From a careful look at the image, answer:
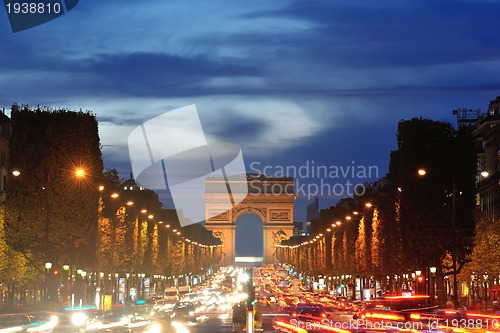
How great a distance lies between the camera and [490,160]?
12962cm

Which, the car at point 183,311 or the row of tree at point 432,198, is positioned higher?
the row of tree at point 432,198

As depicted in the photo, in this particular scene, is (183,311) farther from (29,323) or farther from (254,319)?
(29,323)

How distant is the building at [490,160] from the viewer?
121 meters

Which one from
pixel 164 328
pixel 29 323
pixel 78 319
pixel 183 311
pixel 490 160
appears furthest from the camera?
pixel 490 160

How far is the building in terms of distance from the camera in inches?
4766

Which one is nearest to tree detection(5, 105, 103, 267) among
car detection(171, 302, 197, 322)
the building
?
car detection(171, 302, 197, 322)

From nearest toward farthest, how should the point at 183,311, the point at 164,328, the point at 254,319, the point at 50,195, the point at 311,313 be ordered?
1. the point at 254,319
2. the point at 164,328
3. the point at 311,313
4. the point at 183,311
5. the point at 50,195

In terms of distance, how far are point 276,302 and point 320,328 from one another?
59324mm

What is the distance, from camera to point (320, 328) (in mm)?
57500

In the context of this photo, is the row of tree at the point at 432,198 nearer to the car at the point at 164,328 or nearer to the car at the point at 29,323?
the car at the point at 164,328

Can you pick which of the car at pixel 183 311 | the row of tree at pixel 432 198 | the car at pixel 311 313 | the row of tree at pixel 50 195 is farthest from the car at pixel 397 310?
the row of tree at pixel 50 195

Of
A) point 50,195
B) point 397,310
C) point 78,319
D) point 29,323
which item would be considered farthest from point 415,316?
point 50,195

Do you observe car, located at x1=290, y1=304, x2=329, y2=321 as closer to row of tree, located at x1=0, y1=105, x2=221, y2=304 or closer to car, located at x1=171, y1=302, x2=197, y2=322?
car, located at x1=171, y1=302, x2=197, y2=322

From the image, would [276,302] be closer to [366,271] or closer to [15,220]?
[366,271]
